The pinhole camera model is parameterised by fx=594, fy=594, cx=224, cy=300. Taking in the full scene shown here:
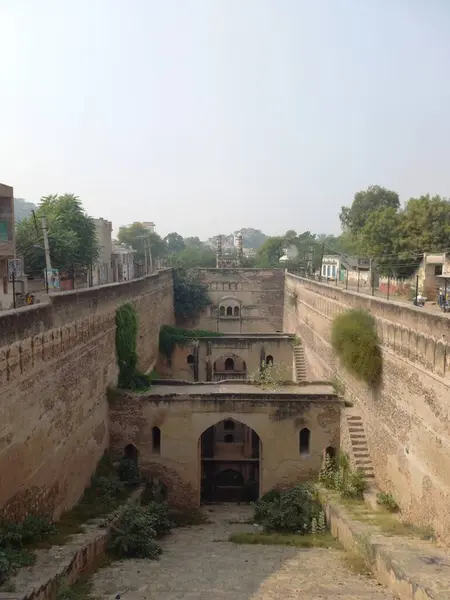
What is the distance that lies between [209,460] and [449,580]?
A: 12.5m

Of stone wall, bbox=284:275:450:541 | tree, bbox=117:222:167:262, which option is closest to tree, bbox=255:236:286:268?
tree, bbox=117:222:167:262

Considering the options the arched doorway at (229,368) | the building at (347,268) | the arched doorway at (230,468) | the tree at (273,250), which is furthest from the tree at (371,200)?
the arched doorway at (230,468)

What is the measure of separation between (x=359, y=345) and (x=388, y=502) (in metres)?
4.04

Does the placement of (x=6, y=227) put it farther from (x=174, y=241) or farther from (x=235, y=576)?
(x=174, y=241)

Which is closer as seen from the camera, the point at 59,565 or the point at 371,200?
the point at 59,565

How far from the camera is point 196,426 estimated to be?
56.2ft

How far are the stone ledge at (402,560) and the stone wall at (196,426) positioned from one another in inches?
174

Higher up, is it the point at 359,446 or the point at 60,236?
the point at 60,236

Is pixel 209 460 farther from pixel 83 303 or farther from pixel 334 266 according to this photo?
pixel 334 266

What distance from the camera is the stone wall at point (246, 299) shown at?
37844 millimetres

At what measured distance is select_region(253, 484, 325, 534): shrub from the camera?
1452 centimetres

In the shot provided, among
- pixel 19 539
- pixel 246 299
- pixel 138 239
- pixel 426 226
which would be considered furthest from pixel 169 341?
pixel 138 239

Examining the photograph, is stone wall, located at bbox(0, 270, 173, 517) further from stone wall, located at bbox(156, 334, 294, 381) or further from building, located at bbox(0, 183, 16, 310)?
stone wall, located at bbox(156, 334, 294, 381)

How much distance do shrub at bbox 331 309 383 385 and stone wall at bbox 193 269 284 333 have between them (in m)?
20.6
